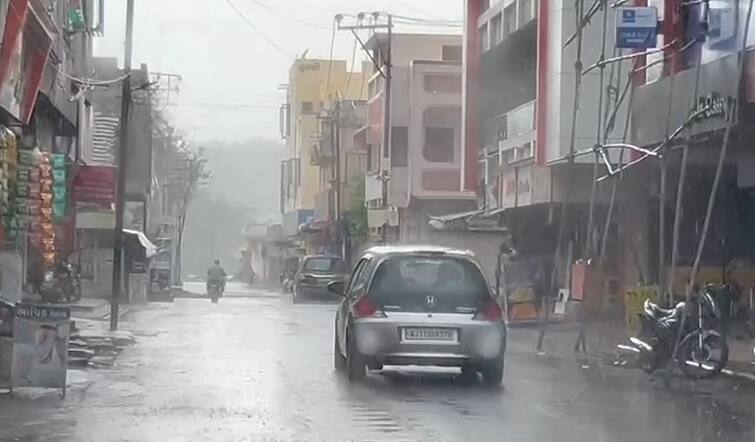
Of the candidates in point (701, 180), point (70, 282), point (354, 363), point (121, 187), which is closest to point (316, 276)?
point (70, 282)

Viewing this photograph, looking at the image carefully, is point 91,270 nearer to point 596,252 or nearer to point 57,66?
point 57,66

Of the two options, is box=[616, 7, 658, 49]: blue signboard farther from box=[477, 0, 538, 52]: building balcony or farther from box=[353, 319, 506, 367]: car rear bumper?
box=[477, 0, 538, 52]: building balcony

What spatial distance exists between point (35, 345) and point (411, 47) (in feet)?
174

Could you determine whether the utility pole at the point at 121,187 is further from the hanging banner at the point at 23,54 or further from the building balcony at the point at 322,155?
the building balcony at the point at 322,155

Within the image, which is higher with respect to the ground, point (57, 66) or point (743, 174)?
point (57, 66)

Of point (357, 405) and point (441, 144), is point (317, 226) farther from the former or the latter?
point (357, 405)

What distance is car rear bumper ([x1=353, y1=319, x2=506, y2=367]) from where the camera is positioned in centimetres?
1727

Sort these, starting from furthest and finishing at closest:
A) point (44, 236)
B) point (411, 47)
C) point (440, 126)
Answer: point (411, 47) → point (440, 126) → point (44, 236)

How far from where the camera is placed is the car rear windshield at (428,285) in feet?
57.0

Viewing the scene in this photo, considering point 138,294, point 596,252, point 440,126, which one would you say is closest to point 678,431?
point 596,252

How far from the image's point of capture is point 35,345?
1530cm

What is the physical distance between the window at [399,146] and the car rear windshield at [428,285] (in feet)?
137

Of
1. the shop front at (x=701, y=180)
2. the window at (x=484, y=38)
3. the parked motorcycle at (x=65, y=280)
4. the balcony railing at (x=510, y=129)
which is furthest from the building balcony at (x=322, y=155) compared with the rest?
the shop front at (x=701, y=180)

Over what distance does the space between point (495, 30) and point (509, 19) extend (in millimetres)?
1923
